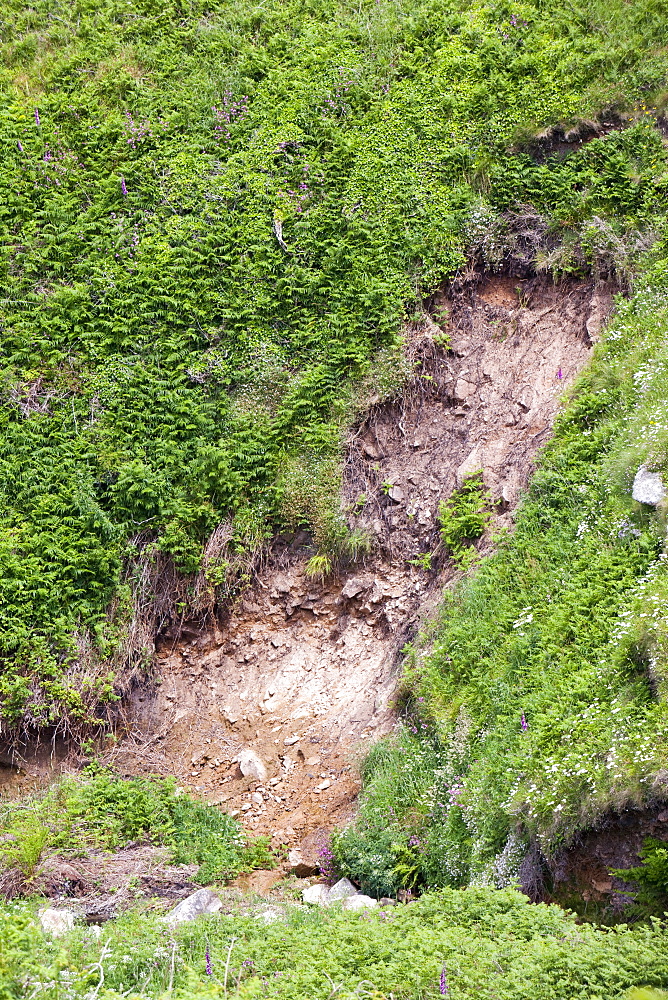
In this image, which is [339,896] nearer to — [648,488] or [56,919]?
[56,919]

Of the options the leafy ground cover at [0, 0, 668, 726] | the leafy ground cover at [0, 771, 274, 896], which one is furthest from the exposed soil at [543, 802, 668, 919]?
the leafy ground cover at [0, 0, 668, 726]

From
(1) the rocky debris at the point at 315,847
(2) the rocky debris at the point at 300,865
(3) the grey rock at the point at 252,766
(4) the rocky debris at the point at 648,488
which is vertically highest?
(4) the rocky debris at the point at 648,488

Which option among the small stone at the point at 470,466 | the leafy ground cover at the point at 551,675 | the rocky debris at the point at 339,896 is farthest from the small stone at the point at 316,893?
the small stone at the point at 470,466

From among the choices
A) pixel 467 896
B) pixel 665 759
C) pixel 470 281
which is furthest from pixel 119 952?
pixel 470 281

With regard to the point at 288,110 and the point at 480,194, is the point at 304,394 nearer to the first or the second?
the point at 480,194

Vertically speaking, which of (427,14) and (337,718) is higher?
(427,14)

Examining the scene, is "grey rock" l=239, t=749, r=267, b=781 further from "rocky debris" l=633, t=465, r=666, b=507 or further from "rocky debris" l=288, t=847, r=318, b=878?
"rocky debris" l=633, t=465, r=666, b=507

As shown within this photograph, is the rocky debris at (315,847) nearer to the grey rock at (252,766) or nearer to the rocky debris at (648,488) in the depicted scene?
the grey rock at (252,766)
